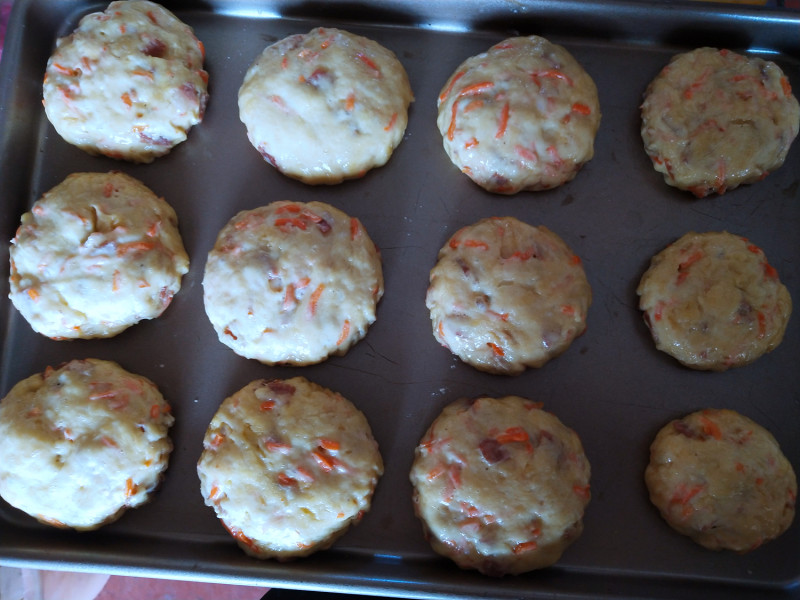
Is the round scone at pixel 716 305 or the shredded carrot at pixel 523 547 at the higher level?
the round scone at pixel 716 305

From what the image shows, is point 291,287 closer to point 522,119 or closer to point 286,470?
point 286,470

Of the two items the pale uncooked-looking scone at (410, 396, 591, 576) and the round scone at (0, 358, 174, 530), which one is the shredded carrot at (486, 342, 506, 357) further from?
the round scone at (0, 358, 174, 530)

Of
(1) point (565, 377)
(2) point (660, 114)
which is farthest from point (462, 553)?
(2) point (660, 114)

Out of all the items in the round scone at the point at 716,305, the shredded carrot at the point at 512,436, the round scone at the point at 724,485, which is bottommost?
the round scone at the point at 724,485

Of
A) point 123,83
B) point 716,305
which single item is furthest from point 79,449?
point 716,305

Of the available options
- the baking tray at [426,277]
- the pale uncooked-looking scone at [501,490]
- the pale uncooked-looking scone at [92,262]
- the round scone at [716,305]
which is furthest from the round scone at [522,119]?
the pale uncooked-looking scone at [92,262]

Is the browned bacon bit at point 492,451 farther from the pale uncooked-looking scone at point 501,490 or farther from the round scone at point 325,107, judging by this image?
the round scone at point 325,107

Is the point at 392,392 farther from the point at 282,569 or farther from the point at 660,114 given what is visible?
the point at 660,114
